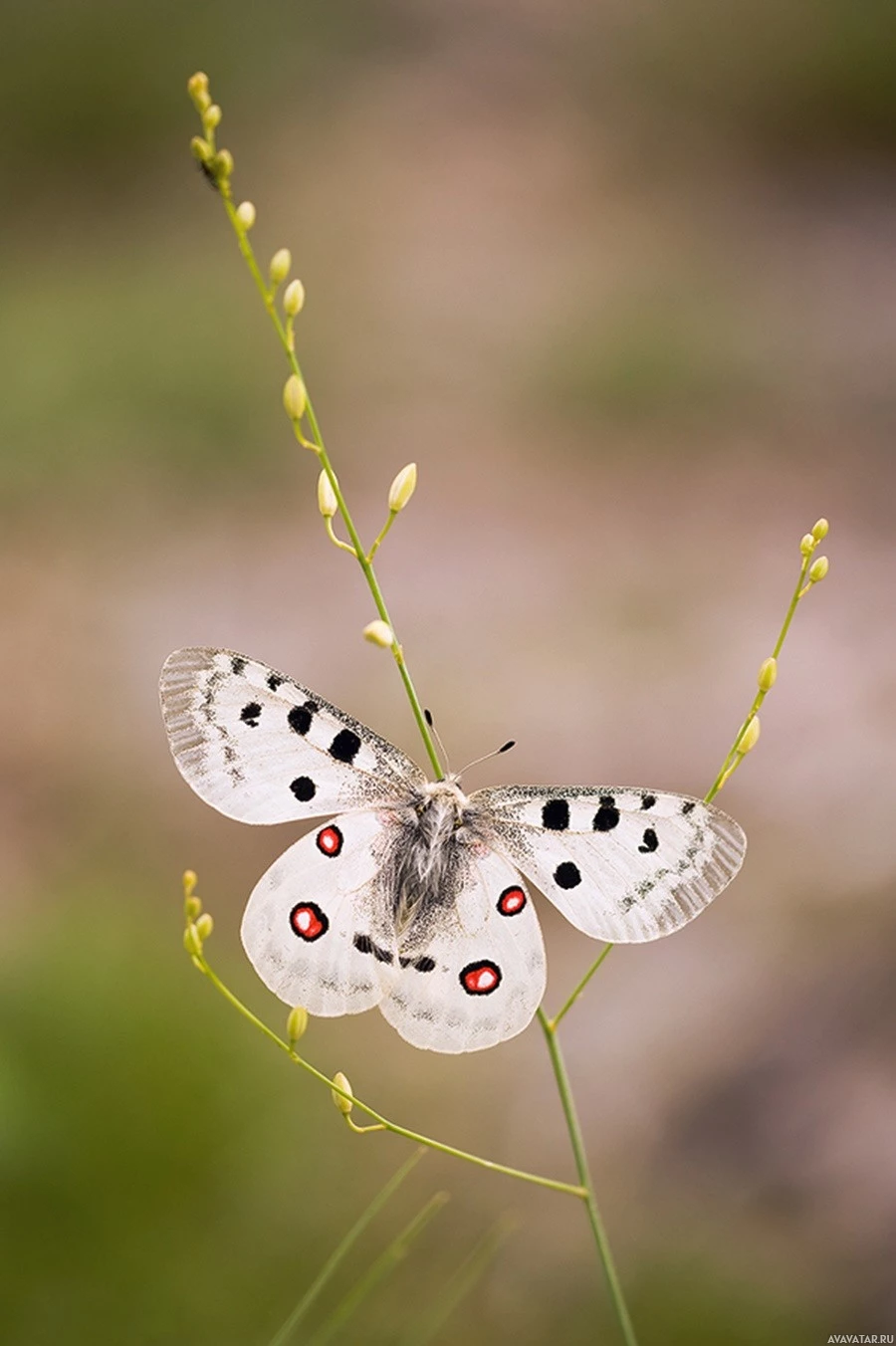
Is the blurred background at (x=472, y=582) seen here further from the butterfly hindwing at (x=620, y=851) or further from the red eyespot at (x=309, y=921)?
the butterfly hindwing at (x=620, y=851)

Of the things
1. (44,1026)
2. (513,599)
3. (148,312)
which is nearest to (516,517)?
(513,599)

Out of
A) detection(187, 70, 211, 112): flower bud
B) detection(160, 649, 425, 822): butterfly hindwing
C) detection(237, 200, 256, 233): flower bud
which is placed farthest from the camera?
detection(160, 649, 425, 822): butterfly hindwing

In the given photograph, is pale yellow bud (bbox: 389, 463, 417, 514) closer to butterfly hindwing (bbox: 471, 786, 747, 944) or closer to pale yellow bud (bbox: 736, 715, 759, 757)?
butterfly hindwing (bbox: 471, 786, 747, 944)

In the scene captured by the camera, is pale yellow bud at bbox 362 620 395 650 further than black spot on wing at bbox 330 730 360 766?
No

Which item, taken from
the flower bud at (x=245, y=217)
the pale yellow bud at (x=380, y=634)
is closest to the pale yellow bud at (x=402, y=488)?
the pale yellow bud at (x=380, y=634)

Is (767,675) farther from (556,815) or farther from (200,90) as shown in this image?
(200,90)

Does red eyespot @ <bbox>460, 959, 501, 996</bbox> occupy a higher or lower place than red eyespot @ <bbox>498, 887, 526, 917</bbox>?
lower

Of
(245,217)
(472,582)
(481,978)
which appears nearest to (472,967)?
(481,978)

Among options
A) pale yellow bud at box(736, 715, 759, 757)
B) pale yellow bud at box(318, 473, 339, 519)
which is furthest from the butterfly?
pale yellow bud at box(318, 473, 339, 519)
